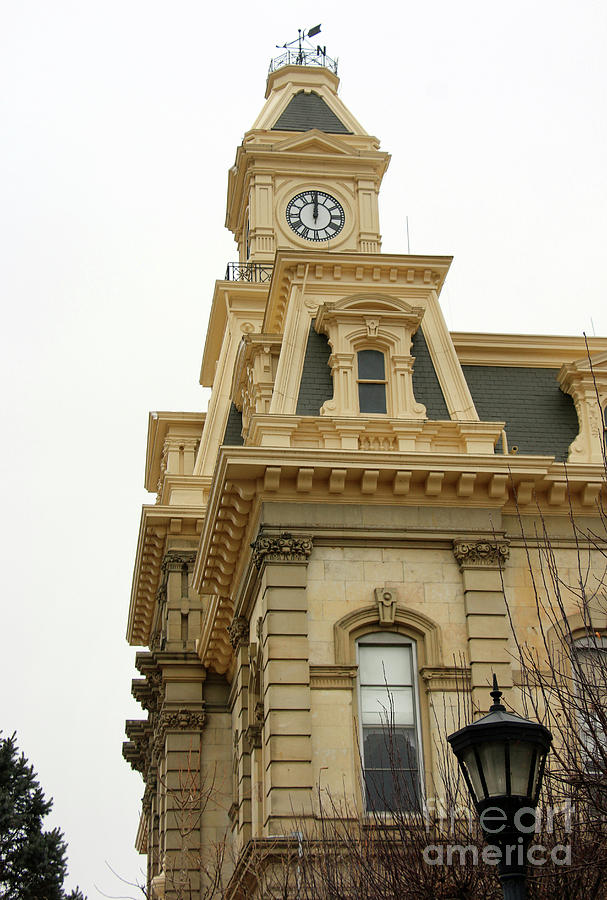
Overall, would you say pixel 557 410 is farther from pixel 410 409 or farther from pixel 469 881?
pixel 469 881

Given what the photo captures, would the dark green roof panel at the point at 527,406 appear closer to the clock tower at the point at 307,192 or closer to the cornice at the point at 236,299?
the cornice at the point at 236,299

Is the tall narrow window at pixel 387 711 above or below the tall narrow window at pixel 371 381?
below

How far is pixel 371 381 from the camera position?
27297mm

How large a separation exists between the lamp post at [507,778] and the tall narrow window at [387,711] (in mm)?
11334

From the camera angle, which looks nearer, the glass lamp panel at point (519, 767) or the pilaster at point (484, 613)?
the glass lamp panel at point (519, 767)

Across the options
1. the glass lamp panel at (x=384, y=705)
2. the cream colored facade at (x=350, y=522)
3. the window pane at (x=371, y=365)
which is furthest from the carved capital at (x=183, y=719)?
the window pane at (x=371, y=365)

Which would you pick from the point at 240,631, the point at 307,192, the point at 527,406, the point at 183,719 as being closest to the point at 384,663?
the point at 240,631

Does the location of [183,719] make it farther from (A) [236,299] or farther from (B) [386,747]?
(A) [236,299]

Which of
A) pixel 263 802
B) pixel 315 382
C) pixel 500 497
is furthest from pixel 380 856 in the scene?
pixel 315 382

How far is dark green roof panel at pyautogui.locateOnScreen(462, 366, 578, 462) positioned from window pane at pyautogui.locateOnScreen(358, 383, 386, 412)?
95.1 inches

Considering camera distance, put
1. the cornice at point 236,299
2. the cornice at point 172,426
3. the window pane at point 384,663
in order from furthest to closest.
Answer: the cornice at point 172,426 < the cornice at point 236,299 < the window pane at point 384,663

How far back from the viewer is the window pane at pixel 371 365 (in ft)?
90.2

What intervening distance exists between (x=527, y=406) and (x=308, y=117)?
1836 cm

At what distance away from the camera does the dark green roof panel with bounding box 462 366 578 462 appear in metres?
28.0
